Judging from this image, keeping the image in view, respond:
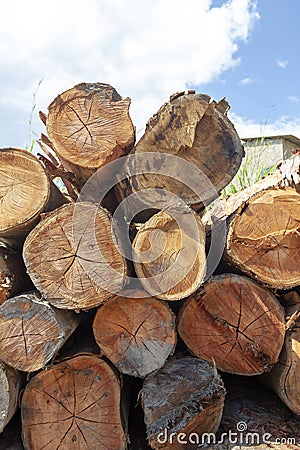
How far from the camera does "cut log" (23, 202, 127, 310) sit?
2.01 meters

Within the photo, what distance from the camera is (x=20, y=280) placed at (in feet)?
7.77

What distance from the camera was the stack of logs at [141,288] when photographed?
2033 millimetres

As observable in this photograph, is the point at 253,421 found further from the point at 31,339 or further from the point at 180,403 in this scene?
the point at 31,339

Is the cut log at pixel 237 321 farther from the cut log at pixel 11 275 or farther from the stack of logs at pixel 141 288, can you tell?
the cut log at pixel 11 275

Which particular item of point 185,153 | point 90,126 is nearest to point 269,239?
point 185,153

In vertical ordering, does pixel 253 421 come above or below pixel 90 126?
below

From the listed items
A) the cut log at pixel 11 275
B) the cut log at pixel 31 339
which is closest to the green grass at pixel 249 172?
the cut log at pixel 11 275

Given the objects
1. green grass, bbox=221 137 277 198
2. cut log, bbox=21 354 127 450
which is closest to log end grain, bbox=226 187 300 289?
cut log, bbox=21 354 127 450

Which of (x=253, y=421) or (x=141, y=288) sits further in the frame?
(x=253, y=421)

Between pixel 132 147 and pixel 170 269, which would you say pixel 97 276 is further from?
pixel 132 147

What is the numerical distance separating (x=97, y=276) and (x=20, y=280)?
562 mm

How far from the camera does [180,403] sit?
6.66ft

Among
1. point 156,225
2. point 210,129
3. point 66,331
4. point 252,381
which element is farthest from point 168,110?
point 252,381

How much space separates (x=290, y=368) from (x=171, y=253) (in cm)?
81
